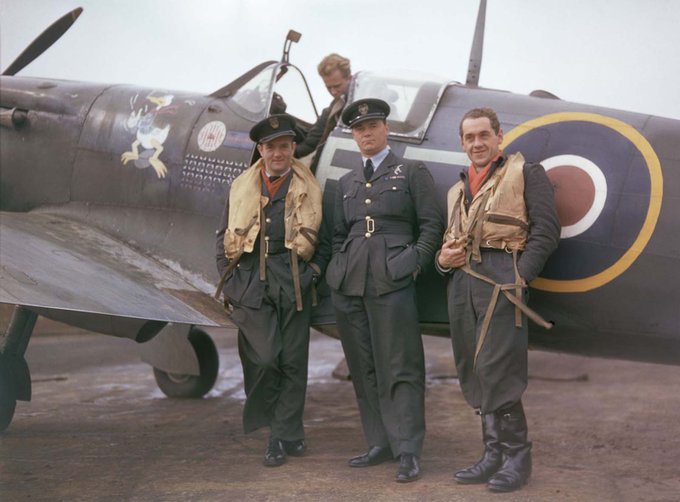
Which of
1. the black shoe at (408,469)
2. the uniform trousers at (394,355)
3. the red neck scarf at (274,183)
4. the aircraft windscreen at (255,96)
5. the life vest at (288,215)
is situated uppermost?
the aircraft windscreen at (255,96)

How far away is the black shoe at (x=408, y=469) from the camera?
4.14 m

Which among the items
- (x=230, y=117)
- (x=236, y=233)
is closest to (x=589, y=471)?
(x=236, y=233)

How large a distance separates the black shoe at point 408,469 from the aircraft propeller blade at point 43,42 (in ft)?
17.5

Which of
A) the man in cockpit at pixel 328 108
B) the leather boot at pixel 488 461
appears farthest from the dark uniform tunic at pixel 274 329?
the leather boot at pixel 488 461

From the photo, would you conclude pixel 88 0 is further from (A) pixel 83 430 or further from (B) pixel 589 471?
(B) pixel 589 471

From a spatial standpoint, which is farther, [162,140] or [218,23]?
[162,140]

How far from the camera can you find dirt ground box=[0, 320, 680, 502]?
13.3ft

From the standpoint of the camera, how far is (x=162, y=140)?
5.91 m

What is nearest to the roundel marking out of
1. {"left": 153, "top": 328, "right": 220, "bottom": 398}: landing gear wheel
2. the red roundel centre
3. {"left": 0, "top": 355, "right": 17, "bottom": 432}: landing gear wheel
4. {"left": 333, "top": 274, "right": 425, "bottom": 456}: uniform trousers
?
the red roundel centre

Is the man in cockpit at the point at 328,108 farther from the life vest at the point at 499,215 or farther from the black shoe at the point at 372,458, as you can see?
the black shoe at the point at 372,458

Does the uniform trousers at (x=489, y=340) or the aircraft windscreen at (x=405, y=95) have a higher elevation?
the aircraft windscreen at (x=405, y=95)

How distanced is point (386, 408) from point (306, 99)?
282 centimetres

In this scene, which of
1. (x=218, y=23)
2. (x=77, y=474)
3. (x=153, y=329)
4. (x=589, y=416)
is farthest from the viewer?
(x=589, y=416)

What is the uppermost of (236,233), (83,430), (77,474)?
(236,233)
